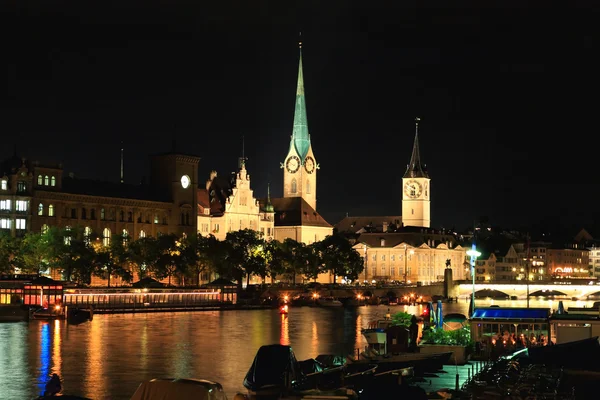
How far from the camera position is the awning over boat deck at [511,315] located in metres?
43.2

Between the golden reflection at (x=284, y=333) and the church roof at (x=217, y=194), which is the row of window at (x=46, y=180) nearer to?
the church roof at (x=217, y=194)

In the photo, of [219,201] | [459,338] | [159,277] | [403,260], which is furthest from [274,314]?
[403,260]

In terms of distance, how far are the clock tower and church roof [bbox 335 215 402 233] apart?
2386mm

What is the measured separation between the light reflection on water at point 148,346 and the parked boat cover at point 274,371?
417 centimetres

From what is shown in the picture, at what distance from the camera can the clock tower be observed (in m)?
192

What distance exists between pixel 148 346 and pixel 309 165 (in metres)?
107

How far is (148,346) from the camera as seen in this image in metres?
57.2

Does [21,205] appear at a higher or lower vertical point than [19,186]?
lower

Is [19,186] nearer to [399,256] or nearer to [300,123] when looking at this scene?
[300,123]

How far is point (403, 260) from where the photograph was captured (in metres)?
167

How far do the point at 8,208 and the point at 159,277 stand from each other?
47.0ft

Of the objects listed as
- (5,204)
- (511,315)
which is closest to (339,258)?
(5,204)

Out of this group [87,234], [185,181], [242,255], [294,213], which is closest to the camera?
[87,234]

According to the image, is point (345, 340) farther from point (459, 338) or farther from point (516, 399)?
point (516, 399)
